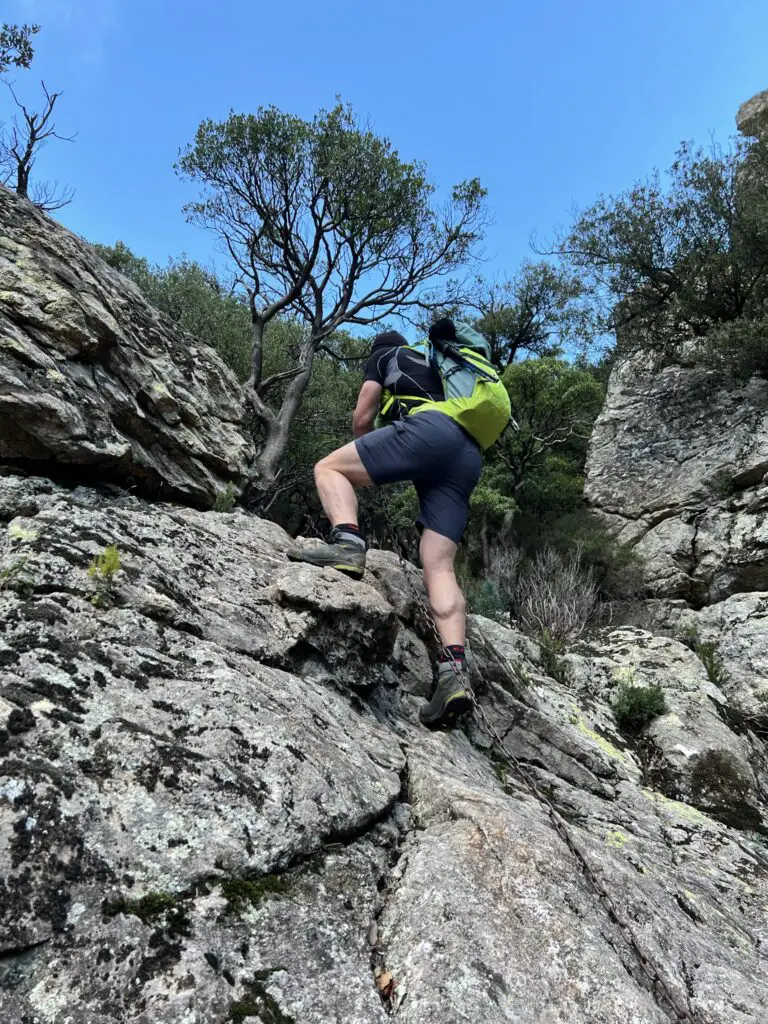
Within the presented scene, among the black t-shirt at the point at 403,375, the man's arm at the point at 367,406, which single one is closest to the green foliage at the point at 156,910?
the black t-shirt at the point at 403,375

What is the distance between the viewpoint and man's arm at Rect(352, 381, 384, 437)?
4.24m

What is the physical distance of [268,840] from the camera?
1.78 m

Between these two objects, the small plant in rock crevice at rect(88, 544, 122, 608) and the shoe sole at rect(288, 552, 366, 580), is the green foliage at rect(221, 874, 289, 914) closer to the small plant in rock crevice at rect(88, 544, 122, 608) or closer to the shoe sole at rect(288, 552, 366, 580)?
the small plant in rock crevice at rect(88, 544, 122, 608)

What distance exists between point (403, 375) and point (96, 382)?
2.06 metres

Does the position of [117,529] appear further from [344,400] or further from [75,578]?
[344,400]

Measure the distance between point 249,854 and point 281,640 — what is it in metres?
1.29

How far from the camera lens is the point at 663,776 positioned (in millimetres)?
4664

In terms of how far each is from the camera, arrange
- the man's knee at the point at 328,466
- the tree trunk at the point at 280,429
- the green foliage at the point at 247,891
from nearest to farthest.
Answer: the green foliage at the point at 247,891
the man's knee at the point at 328,466
the tree trunk at the point at 280,429

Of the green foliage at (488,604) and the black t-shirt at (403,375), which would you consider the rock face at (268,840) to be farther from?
the green foliage at (488,604)

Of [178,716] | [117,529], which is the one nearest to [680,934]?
[178,716]

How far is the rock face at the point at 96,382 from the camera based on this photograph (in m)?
3.38

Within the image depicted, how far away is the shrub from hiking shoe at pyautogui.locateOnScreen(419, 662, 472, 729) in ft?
12.7

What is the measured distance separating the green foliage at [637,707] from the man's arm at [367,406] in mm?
3358

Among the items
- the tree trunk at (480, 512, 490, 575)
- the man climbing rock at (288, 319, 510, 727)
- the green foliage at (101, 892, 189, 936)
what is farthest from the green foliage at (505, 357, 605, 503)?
the green foliage at (101, 892, 189, 936)
